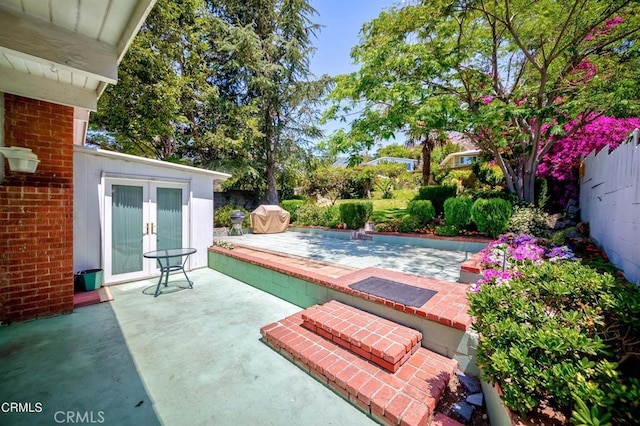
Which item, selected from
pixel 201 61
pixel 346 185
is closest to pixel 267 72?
pixel 201 61

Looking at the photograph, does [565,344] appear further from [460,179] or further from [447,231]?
[460,179]

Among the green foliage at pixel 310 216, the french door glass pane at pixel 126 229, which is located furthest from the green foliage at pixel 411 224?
the french door glass pane at pixel 126 229

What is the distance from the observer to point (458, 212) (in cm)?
783

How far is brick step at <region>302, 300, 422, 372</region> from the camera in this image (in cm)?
266

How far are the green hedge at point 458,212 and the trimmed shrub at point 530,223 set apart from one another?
1.10 metres

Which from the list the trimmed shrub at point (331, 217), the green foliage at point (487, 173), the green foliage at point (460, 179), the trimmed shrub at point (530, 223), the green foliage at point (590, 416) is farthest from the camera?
the green foliage at point (460, 179)

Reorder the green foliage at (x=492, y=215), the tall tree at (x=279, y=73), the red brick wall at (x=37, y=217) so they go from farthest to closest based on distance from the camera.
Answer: the tall tree at (x=279, y=73), the green foliage at (x=492, y=215), the red brick wall at (x=37, y=217)

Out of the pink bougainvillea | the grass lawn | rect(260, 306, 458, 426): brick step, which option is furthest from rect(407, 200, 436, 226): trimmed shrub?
rect(260, 306, 458, 426): brick step

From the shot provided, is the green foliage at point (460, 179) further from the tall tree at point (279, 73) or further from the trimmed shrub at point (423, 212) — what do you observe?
the tall tree at point (279, 73)

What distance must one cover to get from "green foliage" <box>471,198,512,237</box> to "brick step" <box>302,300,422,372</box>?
18.3 ft

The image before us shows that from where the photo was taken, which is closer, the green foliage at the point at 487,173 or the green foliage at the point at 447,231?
the green foliage at the point at 447,231

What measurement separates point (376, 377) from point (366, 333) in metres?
0.53

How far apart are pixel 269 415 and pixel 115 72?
12.9 feet

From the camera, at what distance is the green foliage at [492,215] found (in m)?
6.94
